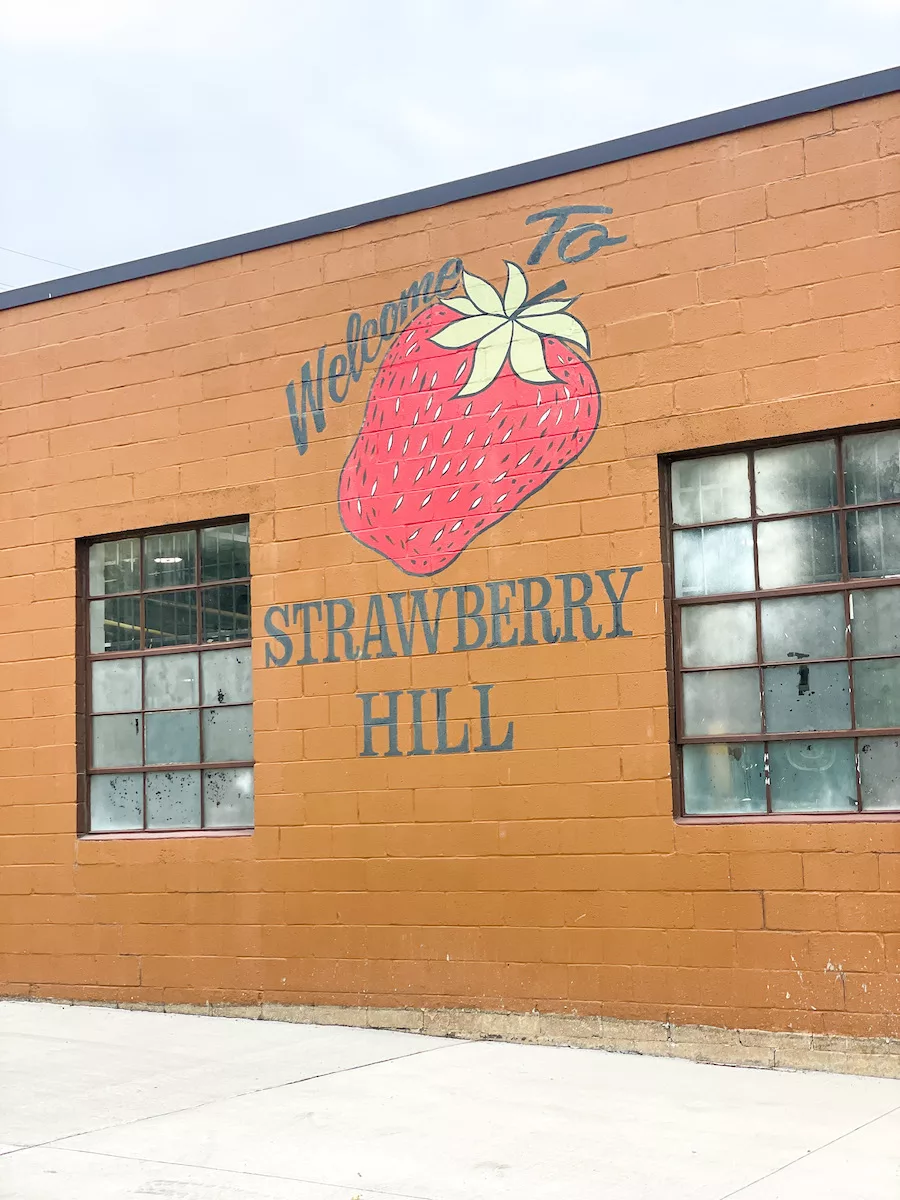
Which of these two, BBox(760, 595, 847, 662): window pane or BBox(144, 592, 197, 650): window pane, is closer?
BBox(760, 595, 847, 662): window pane

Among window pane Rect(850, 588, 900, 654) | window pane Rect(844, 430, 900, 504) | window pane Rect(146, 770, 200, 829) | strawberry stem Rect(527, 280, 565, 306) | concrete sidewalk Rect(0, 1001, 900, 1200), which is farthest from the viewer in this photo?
window pane Rect(146, 770, 200, 829)

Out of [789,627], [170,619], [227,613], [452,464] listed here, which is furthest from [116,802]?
[789,627]

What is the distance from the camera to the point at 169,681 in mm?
10750

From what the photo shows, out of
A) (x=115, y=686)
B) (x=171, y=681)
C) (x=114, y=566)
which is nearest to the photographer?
(x=171, y=681)

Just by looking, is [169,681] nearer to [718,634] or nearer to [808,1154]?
[718,634]

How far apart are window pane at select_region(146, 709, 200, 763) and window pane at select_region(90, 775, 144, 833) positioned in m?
0.26

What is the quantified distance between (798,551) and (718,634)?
686 mm

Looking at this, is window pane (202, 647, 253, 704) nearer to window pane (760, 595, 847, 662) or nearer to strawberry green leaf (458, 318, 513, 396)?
strawberry green leaf (458, 318, 513, 396)

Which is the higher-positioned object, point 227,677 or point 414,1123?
point 227,677

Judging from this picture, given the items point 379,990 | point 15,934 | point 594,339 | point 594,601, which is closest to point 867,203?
point 594,339

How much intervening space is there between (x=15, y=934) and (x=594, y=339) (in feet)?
20.3

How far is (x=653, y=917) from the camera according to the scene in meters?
8.71

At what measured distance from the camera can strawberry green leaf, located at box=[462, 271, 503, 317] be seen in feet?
31.5

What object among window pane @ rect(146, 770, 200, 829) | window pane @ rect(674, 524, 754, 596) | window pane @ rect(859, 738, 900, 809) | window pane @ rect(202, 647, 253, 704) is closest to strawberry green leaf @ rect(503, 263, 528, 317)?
window pane @ rect(674, 524, 754, 596)
